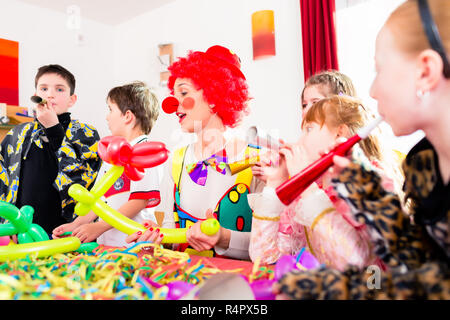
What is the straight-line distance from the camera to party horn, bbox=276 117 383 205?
23.4 inches

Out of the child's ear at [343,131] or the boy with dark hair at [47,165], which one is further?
the boy with dark hair at [47,165]

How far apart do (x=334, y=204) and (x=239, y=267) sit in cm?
21

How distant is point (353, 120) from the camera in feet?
2.98

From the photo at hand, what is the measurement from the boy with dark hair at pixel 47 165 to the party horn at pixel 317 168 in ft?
3.87

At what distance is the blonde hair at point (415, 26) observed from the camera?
1.60 feet

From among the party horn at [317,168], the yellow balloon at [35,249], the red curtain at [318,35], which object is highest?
the red curtain at [318,35]

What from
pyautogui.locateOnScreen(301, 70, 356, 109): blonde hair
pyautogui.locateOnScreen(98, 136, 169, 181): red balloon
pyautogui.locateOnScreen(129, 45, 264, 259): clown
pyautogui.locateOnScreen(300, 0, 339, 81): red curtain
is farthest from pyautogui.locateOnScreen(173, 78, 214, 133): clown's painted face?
pyautogui.locateOnScreen(300, 0, 339, 81): red curtain

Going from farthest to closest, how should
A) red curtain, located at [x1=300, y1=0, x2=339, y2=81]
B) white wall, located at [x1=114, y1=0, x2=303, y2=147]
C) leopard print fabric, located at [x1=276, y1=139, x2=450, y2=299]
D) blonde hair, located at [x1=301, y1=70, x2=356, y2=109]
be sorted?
white wall, located at [x1=114, y1=0, x2=303, y2=147] → red curtain, located at [x1=300, y1=0, x2=339, y2=81] → blonde hair, located at [x1=301, y1=70, x2=356, y2=109] → leopard print fabric, located at [x1=276, y1=139, x2=450, y2=299]

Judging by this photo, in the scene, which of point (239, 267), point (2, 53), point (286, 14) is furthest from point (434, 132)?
point (2, 53)

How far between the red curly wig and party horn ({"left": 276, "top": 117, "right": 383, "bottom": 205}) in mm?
632

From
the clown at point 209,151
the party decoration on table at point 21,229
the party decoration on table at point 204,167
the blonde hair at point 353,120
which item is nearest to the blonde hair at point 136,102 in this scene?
the clown at point 209,151

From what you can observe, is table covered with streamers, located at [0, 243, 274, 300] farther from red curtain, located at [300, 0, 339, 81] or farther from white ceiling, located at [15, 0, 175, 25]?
white ceiling, located at [15, 0, 175, 25]

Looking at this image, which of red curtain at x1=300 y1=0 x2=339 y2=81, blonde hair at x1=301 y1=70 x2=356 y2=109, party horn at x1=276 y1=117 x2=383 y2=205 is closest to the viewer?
party horn at x1=276 y1=117 x2=383 y2=205

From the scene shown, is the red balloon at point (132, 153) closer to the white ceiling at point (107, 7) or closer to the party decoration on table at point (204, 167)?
the party decoration on table at point (204, 167)
